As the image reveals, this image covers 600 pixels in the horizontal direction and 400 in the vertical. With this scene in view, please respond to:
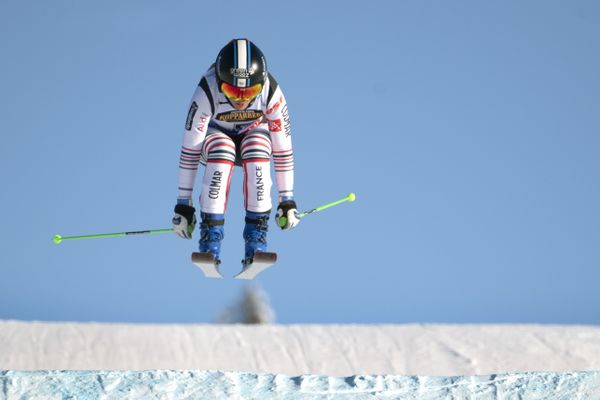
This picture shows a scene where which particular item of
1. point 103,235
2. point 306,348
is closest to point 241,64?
point 103,235

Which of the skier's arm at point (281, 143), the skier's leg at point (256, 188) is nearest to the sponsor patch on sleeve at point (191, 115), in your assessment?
the skier's leg at point (256, 188)

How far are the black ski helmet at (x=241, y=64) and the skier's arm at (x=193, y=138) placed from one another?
40cm

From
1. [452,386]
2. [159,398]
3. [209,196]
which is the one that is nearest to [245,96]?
[209,196]

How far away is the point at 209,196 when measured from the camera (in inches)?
453

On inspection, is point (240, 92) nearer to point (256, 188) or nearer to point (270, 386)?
point (256, 188)

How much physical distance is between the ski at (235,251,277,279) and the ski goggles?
1.46 metres

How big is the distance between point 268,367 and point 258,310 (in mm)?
5386

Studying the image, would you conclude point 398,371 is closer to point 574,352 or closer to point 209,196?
point 574,352

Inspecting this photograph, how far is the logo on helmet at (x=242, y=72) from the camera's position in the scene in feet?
36.3

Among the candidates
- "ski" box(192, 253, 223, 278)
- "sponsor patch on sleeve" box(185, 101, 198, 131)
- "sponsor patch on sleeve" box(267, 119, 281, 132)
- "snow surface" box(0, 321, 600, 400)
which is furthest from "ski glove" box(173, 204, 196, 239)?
"snow surface" box(0, 321, 600, 400)

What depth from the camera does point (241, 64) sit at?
36.3 feet

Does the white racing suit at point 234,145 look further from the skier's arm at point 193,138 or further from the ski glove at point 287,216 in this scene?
the ski glove at point 287,216

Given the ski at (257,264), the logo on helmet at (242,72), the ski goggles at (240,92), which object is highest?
the logo on helmet at (242,72)

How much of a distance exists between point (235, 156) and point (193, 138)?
0.47 metres
